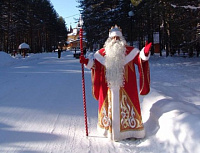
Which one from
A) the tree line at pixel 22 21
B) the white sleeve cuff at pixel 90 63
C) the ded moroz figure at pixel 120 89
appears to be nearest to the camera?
the ded moroz figure at pixel 120 89

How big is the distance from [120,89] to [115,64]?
0.44 m

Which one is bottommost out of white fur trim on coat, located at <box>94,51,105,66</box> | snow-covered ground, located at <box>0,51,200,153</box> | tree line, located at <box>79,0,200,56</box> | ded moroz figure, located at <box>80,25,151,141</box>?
snow-covered ground, located at <box>0,51,200,153</box>

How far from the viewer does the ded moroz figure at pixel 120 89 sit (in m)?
3.73

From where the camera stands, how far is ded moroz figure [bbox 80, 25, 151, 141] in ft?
12.3

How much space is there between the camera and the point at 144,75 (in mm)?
3814

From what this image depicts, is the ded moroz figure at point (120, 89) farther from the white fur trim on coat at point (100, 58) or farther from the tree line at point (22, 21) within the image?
the tree line at point (22, 21)

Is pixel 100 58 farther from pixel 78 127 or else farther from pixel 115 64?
pixel 78 127

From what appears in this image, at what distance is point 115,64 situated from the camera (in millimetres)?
3826

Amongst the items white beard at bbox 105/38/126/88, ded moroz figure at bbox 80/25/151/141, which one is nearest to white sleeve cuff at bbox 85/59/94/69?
ded moroz figure at bbox 80/25/151/141

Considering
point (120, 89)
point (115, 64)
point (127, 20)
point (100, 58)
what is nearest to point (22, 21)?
point (127, 20)

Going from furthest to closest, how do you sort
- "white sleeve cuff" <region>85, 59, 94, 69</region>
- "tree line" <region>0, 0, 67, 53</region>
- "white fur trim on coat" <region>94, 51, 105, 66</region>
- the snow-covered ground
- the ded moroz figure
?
"tree line" <region>0, 0, 67, 53</region>
"white fur trim on coat" <region>94, 51, 105, 66</region>
"white sleeve cuff" <region>85, 59, 94, 69</region>
the ded moroz figure
the snow-covered ground

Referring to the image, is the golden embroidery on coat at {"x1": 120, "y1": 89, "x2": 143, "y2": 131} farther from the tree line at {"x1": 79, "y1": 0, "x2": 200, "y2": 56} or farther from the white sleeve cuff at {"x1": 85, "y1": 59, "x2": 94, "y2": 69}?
the tree line at {"x1": 79, "y1": 0, "x2": 200, "y2": 56}

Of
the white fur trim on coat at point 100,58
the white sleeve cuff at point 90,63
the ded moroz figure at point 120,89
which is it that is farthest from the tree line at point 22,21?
the ded moroz figure at point 120,89

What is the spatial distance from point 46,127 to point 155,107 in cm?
223
